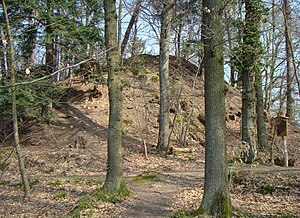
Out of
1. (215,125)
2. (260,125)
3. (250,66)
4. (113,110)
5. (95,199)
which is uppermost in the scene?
(250,66)

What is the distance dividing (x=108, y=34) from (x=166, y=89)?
7.17m

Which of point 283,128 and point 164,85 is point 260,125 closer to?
point 283,128

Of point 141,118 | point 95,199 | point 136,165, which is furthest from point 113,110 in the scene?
point 141,118

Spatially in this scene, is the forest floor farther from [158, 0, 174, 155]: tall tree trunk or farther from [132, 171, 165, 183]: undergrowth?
[158, 0, 174, 155]: tall tree trunk

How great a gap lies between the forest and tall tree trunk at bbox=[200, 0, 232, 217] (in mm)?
Answer: 20

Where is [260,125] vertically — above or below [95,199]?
above

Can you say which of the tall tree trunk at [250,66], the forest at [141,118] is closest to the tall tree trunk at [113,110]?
the forest at [141,118]

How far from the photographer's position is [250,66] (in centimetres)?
1159

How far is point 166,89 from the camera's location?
14.5 m

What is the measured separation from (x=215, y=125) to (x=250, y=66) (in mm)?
6813

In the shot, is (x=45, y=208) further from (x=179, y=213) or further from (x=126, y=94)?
(x=126, y=94)

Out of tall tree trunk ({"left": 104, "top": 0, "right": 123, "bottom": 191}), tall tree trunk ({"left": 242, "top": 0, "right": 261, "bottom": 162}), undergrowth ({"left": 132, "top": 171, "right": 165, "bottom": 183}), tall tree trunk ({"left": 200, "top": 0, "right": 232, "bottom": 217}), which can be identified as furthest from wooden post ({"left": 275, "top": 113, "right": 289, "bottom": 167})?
tall tree trunk ({"left": 104, "top": 0, "right": 123, "bottom": 191})

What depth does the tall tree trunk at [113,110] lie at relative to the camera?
7578mm

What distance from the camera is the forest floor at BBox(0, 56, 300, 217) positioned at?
704cm
